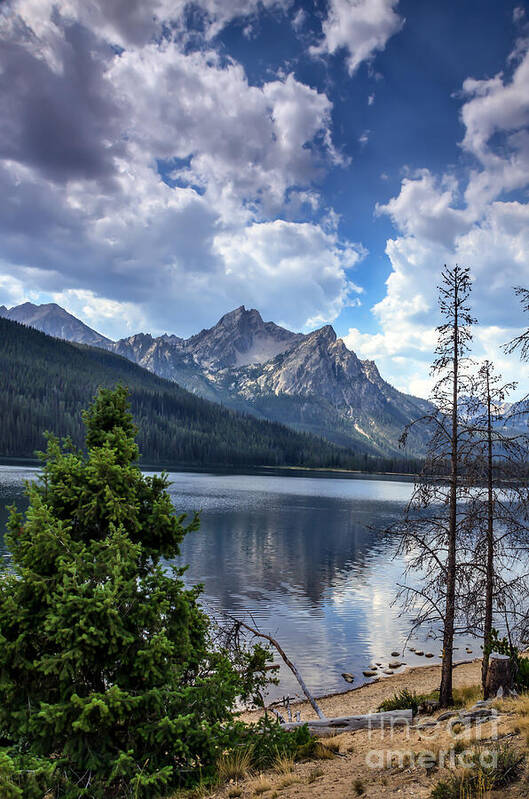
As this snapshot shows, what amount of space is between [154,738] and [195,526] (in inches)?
191

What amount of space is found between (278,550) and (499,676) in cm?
4771

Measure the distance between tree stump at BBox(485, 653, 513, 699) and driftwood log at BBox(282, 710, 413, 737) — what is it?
308 cm

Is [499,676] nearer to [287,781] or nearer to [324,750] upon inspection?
[324,750]

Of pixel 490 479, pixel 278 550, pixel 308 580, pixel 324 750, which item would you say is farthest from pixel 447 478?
pixel 278 550

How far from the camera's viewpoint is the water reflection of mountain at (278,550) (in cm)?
4550

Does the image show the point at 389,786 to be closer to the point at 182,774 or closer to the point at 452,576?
the point at 182,774

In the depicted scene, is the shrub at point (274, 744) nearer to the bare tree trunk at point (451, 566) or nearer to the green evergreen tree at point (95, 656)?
the green evergreen tree at point (95, 656)

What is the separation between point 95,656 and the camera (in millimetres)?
9391

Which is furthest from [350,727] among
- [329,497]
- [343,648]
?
[329,497]

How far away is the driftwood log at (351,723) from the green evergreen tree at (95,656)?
4.37m

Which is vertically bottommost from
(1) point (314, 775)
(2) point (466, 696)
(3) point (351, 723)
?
(2) point (466, 696)

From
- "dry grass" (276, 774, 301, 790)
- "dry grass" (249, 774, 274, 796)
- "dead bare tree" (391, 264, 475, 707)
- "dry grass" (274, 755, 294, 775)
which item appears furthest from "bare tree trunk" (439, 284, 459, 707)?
"dry grass" (249, 774, 274, 796)

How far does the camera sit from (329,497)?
129875 millimetres

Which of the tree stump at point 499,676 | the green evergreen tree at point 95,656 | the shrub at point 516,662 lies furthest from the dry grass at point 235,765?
the shrub at point 516,662
